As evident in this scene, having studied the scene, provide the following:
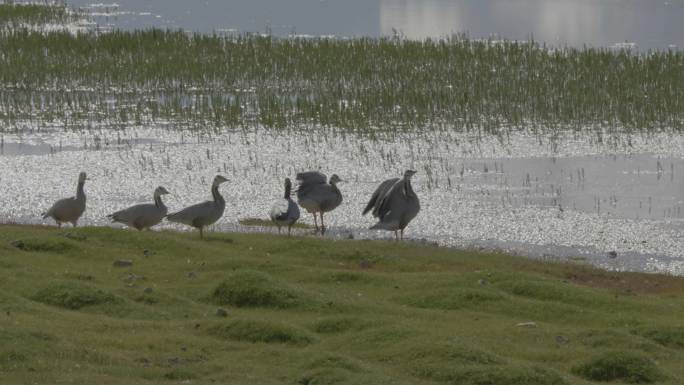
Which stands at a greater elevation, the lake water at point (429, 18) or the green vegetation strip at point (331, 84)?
the lake water at point (429, 18)

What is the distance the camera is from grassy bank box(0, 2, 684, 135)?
1389 inches

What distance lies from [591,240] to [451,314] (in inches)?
356

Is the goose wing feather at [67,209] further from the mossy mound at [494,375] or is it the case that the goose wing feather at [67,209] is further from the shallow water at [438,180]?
the mossy mound at [494,375]

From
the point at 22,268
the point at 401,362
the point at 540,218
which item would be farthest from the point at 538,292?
the point at 540,218

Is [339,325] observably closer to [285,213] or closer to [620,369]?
[620,369]

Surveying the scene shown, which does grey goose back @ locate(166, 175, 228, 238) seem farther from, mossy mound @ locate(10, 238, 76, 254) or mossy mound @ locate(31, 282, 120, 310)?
mossy mound @ locate(31, 282, 120, 310)

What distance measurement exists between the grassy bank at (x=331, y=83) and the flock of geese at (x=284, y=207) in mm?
11174

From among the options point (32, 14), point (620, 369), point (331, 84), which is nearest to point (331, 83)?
point (331, 84)

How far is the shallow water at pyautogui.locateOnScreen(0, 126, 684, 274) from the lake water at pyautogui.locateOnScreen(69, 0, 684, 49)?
77.5 ft

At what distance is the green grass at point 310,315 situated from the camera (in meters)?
12.4

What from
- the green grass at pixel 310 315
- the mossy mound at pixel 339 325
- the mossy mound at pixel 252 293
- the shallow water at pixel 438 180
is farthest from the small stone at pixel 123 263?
the shallow water at pixel 438 180

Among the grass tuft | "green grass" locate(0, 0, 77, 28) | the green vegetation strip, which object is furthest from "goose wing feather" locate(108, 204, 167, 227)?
"green grass" locate(0, 0, 77, 28)

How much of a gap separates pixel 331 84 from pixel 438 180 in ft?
42.4

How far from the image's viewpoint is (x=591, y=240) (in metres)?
24.0
